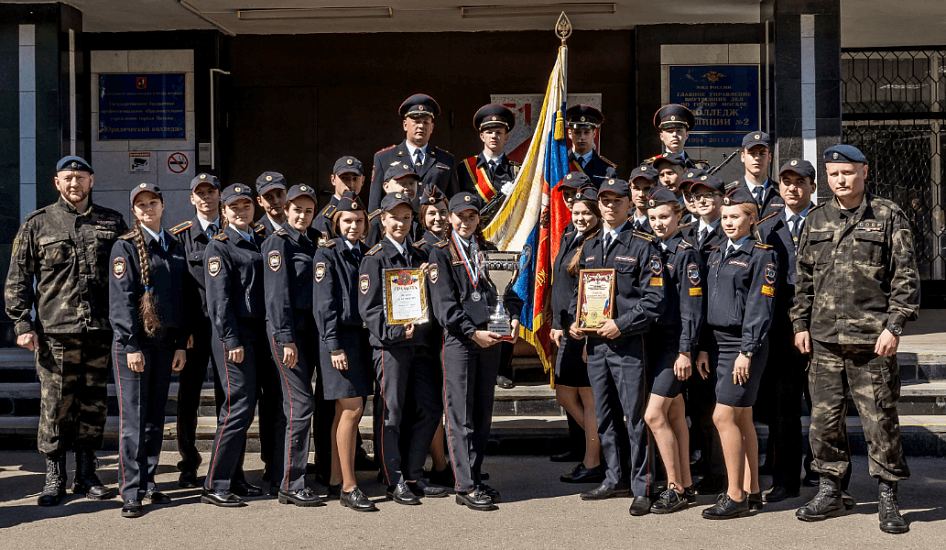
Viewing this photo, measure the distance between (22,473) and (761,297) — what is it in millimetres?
4763

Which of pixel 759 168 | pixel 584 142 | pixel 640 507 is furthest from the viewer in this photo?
pixel 584 142

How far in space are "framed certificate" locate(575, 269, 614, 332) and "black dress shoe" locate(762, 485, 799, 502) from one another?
1363 millimetres

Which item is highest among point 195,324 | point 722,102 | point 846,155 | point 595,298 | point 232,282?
point 722,102

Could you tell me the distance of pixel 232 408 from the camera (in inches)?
212

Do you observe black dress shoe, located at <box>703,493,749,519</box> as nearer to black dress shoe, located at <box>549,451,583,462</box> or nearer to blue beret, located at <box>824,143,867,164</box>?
black dress shoe, located at <box>549,451,583,462</box>

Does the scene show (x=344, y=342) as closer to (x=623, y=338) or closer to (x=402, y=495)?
(x=402, y=495)

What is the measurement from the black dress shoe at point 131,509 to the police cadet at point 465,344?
1.75m

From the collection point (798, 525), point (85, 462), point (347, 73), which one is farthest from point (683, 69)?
point (85, 462)

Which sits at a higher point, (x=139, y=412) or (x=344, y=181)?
(x=344, y=181)

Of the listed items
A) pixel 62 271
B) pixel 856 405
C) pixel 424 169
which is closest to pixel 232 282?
pixel 62 271

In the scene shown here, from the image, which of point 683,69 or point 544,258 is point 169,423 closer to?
point 544,258

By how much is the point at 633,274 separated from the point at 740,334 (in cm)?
67

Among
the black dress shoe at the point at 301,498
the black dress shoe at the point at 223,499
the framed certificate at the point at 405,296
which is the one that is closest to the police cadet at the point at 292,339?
the black dress shoe at the point at 301,498

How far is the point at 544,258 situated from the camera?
6.37 metres
